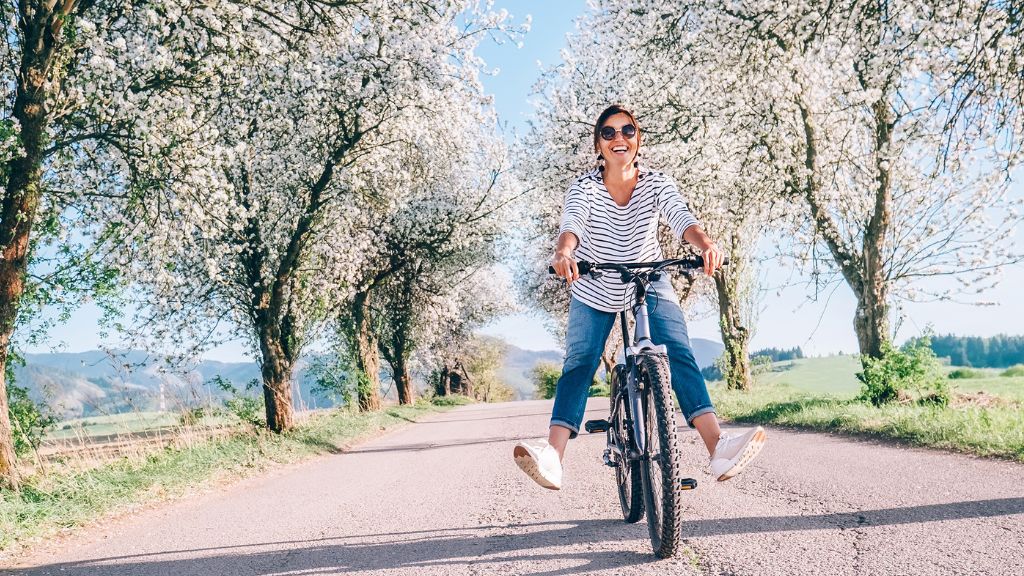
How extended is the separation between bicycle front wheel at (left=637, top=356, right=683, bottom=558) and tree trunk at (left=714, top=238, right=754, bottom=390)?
1500 cm

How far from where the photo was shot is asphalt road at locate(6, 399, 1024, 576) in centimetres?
360

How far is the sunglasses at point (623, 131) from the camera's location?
434cm

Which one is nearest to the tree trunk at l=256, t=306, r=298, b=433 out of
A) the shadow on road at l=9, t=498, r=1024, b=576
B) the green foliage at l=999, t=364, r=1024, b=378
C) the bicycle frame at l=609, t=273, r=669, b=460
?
the shadow on road at l=9, t=498, r=1024, b=576

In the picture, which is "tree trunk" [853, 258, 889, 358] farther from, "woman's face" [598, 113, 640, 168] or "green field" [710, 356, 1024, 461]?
"woman's face" [598, 113, 640, 168]

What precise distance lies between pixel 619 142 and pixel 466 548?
8.95 ft

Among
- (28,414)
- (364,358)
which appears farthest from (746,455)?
(364,358)

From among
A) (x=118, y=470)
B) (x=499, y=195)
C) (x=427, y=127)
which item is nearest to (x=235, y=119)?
(x=427, y=127)

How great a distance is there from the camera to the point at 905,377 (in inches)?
444

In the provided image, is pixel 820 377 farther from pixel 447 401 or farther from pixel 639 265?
pixel 639 265

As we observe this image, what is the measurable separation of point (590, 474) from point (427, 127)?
394 inches

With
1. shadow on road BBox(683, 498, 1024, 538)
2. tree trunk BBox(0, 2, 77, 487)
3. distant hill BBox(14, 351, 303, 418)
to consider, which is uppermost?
tree trunk BBox(0, 2, 77, 487)

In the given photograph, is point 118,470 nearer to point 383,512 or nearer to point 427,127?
point 383,512

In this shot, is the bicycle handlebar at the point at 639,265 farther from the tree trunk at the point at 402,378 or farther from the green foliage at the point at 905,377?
the tree trunk at the point at 402,378

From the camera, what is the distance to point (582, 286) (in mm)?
4281
